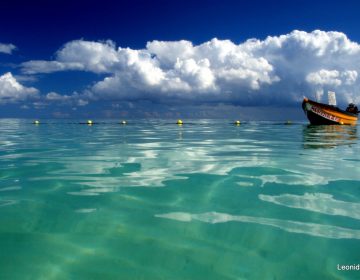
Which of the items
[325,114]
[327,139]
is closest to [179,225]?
[327,139]

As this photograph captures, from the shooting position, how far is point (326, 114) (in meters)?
47.8

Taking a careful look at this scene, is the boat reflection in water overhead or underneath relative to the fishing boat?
underneath

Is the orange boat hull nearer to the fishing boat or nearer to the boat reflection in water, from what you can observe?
the fishing boat

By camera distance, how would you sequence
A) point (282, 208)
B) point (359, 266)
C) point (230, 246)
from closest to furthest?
point (359, 266) → point (230, 246) → point (282, 208)

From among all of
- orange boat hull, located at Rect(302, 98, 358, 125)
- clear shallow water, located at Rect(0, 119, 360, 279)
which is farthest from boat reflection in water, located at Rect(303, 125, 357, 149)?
orange boat hull, located at Rect(302, 98, 358, 125)

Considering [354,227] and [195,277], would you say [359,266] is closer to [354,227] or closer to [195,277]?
[354,227]

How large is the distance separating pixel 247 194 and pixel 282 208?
3.37ft

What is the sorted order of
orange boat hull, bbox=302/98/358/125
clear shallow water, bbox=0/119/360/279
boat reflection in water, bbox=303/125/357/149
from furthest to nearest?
1. orange boat hull, bbox=302/98/358/125
2. boat reflection in water, bbox=303/125/357/149
3. clear shallow water, bbox=0/119/360/279

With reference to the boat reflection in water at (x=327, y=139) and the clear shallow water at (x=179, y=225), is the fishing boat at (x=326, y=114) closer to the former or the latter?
the boat reflection in water at (x=327, y=139)

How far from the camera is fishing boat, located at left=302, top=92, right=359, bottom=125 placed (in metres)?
47.7

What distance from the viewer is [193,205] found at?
18.9 ft

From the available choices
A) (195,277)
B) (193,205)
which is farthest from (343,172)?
(195,277)

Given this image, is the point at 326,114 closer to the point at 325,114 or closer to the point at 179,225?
the point at 325,114

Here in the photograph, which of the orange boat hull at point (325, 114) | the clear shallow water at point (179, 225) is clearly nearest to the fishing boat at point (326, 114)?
the orange boat hull at point (325, 114)
